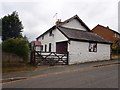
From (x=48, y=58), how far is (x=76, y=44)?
446 cm

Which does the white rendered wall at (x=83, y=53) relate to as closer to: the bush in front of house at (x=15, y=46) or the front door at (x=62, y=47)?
the front door at (x=62, y=47)

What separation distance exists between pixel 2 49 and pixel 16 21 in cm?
2726

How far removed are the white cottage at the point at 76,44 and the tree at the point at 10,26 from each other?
16434mm

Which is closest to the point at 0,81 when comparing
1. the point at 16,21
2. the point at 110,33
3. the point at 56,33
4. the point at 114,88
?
the point at 114,88

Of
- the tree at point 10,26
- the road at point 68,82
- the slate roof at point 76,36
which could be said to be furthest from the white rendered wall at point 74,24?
the tree at point 10,26

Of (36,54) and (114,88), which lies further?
(36,54)

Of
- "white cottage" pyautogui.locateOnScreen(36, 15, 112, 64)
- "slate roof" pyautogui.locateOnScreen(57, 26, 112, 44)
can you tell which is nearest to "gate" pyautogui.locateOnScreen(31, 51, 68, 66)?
"white cottage" pyautogui.locateOnScreen(36, 15, 112, 64)

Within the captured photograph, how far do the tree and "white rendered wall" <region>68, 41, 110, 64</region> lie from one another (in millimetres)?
24461

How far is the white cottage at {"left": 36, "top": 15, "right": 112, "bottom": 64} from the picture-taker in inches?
650

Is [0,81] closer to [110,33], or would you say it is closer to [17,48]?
[17,48]

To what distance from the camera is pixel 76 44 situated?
16.8 meters

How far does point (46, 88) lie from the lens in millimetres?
6043

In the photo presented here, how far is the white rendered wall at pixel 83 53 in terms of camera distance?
53.3 ft

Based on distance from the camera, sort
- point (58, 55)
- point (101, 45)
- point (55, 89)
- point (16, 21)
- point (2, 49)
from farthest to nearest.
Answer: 1. point (16, 21)
2. point (101, 45)
3. point (58, 55)
4. point (2, 49)
5. point (55, 89)
